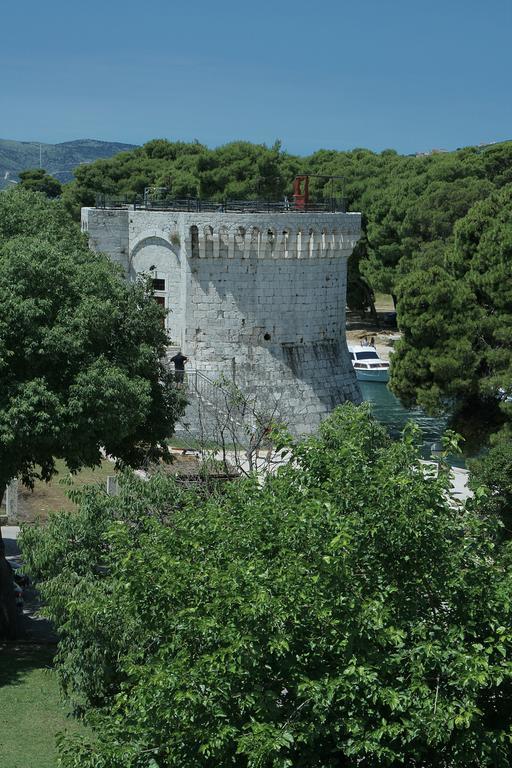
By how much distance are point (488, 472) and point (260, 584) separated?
10.5 m

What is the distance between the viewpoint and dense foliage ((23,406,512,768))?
8875 millimetres

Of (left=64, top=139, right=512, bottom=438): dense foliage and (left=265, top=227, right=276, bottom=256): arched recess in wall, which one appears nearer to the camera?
(left=64, top=139, right=512, bottom=438): dense foliage

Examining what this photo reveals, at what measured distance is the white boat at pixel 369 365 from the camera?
→ 47.2m

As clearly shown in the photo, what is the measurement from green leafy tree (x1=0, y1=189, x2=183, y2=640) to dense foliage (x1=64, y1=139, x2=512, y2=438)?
357 inches

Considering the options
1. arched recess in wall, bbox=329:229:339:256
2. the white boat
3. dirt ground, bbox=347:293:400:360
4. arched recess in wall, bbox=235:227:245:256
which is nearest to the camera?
arched recess in wall, bbox=235:227:245:256

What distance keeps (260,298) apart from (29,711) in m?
17.2

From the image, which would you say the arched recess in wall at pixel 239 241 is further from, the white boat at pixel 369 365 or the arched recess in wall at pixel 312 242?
the white boat at pixel 369 365

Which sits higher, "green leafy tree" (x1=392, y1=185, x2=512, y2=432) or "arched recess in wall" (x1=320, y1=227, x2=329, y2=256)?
"arched recess in wall" (x1=320, y1=227, x2=329, y2=256)

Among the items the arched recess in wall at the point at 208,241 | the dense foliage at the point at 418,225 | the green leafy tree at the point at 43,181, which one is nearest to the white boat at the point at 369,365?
the dense foliage at the point at 418,225

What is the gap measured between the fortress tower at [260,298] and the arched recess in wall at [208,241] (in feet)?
0.09

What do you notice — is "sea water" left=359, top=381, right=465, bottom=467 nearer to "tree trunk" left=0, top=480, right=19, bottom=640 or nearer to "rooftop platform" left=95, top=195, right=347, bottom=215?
"rooftop platform" left=95, top=195, right=347, bottom=215

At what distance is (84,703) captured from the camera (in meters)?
13.0

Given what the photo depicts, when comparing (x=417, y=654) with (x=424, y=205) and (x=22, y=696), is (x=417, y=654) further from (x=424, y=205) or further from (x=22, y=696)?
(x=424, y=205)

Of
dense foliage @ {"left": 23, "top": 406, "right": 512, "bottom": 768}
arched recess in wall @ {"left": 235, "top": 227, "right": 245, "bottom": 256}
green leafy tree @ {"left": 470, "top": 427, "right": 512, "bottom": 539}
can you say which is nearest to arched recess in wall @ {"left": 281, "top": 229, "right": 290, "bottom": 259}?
arched recess in wall @ {"left": 235, "top": 227, "right": 245, "bottom": 256}
